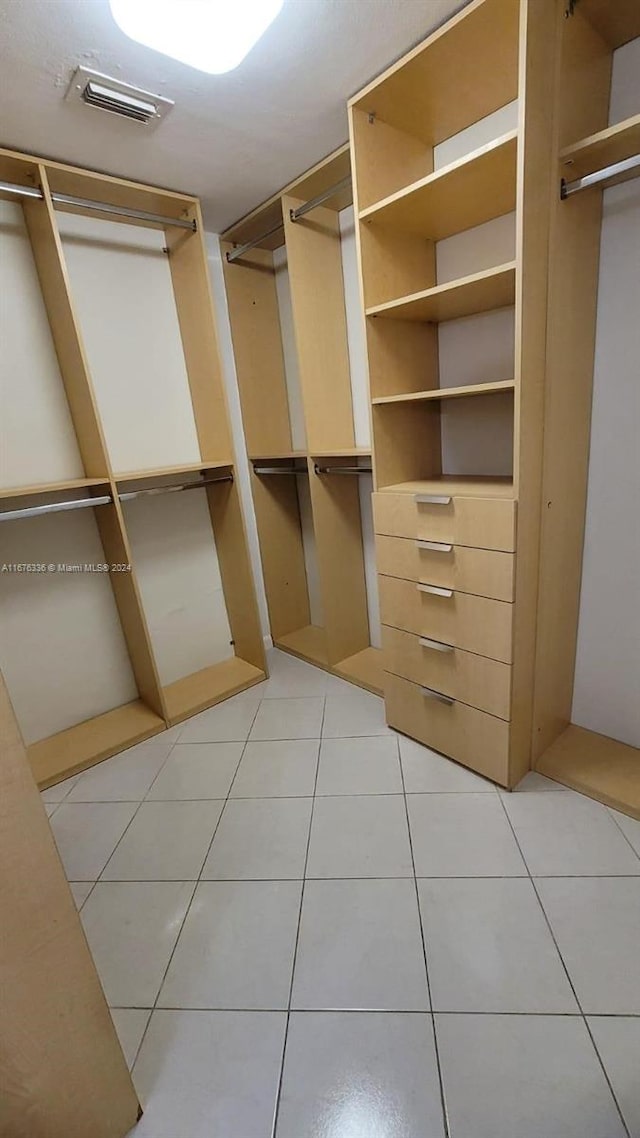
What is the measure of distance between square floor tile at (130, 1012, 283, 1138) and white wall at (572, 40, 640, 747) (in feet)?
4.76

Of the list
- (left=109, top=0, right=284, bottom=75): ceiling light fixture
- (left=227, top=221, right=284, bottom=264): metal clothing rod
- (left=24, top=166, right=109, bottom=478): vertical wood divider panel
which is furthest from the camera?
(left=227, top=221, right=284, bottom=264): metal clothing rod

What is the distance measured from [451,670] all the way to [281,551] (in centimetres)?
148

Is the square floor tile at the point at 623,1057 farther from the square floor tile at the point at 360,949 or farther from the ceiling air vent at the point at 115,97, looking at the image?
the ceiling air vent at the point at 115,97

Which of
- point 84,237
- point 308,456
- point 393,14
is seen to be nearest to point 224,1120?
point 308,456

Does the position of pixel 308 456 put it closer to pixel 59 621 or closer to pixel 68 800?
pixel 59 621

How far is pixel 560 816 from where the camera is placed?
1.56 m

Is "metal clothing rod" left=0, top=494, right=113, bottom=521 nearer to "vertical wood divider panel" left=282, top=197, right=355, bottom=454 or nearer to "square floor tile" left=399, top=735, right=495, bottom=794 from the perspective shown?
"vertical wood divider panel" left=282, top=197, right=355, bottom=454

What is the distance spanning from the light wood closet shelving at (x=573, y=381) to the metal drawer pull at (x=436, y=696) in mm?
301

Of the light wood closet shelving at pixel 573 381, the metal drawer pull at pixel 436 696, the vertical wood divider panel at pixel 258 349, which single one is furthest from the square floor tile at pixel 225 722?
the vertical wood divider panel at pixel 258 349

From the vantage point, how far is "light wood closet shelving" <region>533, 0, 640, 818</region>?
1.24 metres

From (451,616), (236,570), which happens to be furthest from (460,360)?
(236,570)

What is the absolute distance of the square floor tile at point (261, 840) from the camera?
1496 mm

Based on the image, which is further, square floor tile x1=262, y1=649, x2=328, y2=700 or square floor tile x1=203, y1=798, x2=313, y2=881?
square floor tile x1=262, y1=649, x2=328, y2=700

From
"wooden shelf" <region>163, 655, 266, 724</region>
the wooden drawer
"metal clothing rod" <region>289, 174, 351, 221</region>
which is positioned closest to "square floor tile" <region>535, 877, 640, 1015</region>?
the wooden drawer
